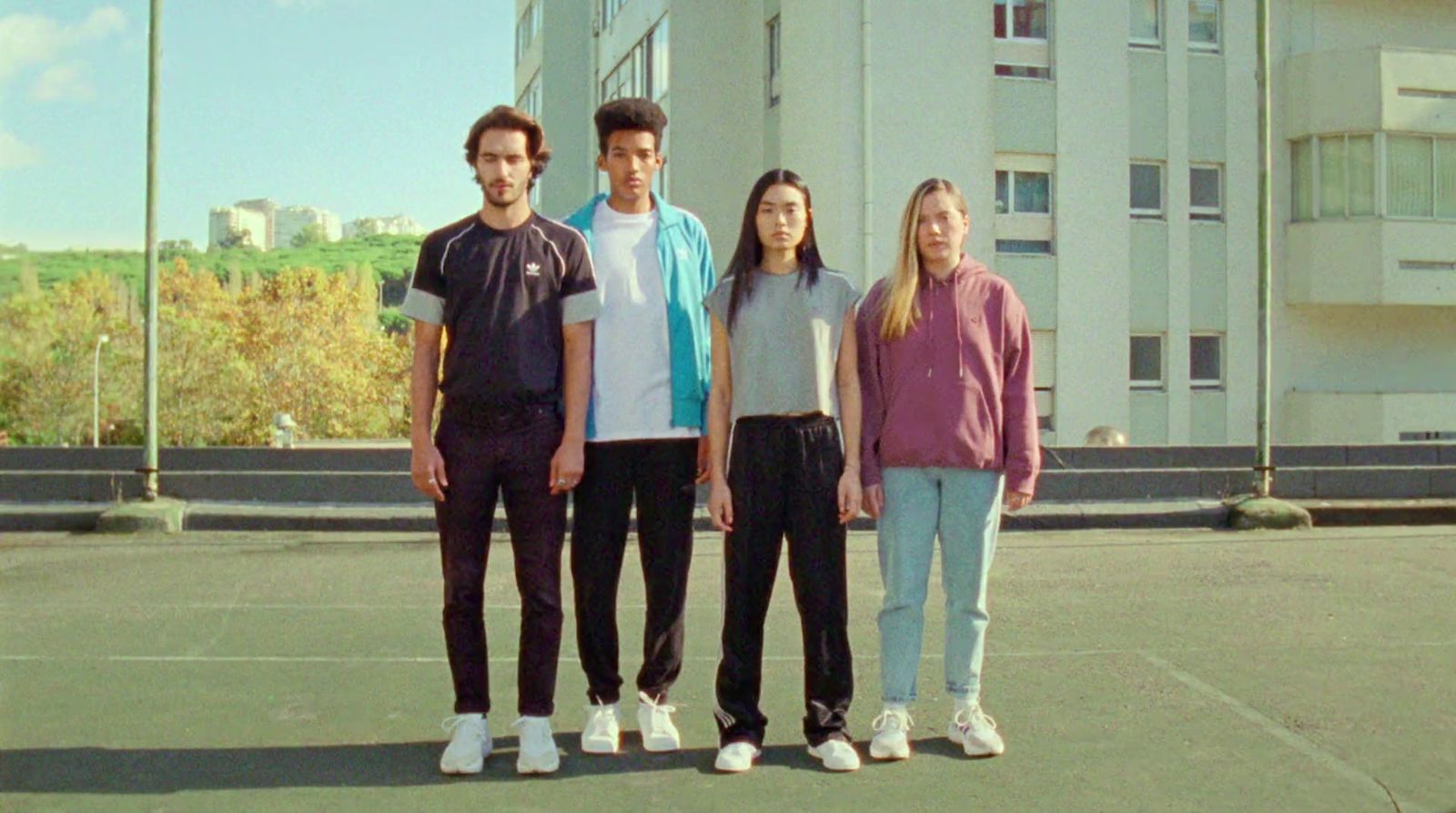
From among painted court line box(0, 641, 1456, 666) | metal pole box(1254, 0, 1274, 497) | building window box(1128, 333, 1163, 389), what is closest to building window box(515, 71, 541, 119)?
building window box(1128, 333, 1163, 389)

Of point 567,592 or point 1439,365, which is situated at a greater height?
point 1439,365

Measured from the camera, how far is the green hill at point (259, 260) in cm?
7150

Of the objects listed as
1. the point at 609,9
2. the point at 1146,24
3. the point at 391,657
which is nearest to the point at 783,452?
the point at 391,657

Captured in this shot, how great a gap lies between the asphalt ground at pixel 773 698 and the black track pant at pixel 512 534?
1.03ft

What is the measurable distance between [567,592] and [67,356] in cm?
6648

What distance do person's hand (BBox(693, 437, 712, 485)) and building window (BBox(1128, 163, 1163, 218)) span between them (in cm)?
2083

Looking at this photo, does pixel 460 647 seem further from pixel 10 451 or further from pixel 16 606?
pixel 10 451

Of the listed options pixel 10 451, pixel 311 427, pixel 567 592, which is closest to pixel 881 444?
pixel 567 592

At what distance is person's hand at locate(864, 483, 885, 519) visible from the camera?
5.10m

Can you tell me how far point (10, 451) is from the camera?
17578 millimetres

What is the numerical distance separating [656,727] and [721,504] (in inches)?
33.4

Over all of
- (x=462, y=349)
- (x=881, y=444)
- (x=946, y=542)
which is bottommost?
(x=946, y=542)

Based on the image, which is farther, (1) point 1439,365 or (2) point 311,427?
(2) point 311,427

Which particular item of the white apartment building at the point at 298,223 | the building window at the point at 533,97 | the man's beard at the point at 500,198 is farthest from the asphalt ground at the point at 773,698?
the white apartment building at the point at 298,223
